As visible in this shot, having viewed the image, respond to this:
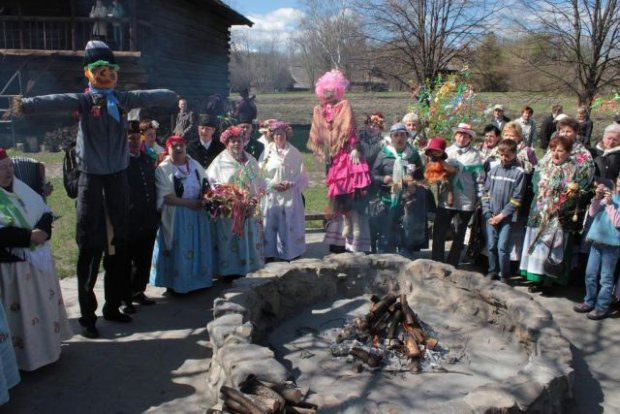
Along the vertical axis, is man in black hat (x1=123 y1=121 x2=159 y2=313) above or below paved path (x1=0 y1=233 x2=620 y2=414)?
above

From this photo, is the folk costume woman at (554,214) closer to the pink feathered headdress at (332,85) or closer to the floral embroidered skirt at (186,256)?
the pink feathered headdress at (332,85)

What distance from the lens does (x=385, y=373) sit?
382cm

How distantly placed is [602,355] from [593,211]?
1.40 metres

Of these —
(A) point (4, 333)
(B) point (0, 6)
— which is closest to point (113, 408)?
(A) point (4, 333)

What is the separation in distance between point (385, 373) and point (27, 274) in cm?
270

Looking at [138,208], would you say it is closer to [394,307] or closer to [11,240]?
[11,240]

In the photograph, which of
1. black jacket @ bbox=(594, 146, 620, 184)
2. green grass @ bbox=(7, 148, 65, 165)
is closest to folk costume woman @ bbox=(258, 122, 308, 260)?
black jacket @ bbox=(594, 146, 620, 184)

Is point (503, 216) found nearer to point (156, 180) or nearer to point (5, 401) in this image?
point (156, 180)

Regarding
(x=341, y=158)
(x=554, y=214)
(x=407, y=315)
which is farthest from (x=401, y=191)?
(x=407, y=315)

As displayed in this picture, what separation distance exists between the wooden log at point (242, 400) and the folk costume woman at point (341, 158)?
3.43m

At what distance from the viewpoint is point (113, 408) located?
347 centimetres

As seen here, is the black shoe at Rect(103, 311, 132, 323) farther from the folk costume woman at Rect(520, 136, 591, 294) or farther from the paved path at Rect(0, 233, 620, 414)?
the folk costume woman at Rect(520, 136, 591, 294)

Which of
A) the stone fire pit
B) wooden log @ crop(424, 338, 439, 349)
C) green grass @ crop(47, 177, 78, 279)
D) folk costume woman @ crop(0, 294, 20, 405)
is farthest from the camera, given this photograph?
green grass @ crop(47, 177, 78, 279)

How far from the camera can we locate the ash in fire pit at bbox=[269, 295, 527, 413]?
362 cm
